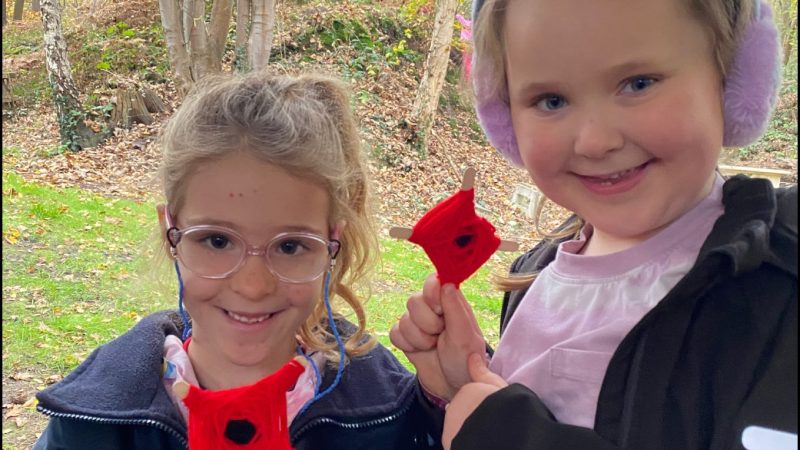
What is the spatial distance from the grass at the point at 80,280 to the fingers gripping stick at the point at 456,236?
692 mm

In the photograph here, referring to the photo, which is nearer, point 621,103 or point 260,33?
point 621,103

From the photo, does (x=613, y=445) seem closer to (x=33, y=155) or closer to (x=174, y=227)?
(x=174, y=227)

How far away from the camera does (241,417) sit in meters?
1.05

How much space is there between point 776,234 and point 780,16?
1.23 feet

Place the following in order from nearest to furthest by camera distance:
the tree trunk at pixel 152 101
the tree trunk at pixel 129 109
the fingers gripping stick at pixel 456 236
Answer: the fingers gripping stick at pixel 456 236 → the tree trunk at pixel 152 101 → the tree trunk at pixel 129 109

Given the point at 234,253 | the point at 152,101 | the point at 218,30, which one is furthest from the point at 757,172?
the point at 152,101

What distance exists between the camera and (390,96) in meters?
3.19

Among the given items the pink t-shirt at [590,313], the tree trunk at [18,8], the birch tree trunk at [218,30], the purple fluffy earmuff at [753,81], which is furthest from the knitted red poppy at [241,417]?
the tree trunk at [18,8]

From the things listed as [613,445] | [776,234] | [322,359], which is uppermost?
[776,234]

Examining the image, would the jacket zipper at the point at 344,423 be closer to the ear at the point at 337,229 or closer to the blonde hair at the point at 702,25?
the ear at the point at 337,229

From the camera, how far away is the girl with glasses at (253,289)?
1.15m

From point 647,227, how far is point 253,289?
0.61 m

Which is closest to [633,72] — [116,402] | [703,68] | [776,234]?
[703,68]

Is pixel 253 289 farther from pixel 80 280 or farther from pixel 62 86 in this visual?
pixel 62 86
